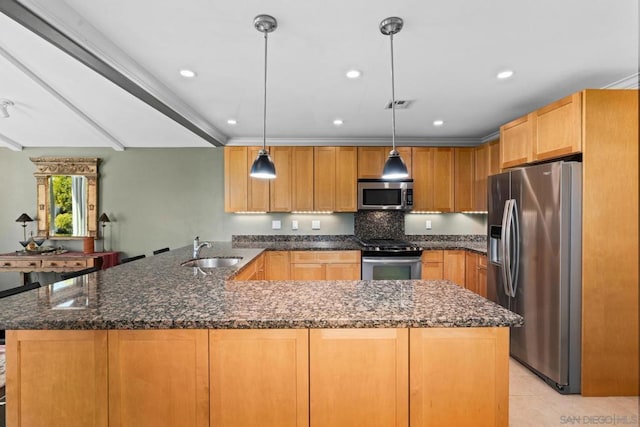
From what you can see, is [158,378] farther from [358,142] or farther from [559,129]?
[358,142]

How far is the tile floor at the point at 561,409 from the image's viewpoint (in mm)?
2068

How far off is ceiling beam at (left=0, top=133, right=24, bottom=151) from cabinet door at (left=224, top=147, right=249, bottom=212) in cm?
276

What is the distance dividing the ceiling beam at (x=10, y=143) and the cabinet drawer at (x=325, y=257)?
3.96 meters

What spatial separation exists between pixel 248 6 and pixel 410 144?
3.09 metres

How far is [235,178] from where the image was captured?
168 inches

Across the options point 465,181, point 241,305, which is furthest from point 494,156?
point 241,305

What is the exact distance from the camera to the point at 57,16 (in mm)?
1714

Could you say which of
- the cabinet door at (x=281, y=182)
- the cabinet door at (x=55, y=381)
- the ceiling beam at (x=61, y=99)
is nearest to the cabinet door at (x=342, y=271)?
the cabinet door at (x=281, y=182)

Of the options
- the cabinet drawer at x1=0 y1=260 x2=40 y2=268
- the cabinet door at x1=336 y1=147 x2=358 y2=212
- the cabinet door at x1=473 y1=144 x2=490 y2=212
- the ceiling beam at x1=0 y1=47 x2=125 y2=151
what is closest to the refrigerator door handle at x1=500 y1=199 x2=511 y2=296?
the cabinet door at x1=473 y1=144 x2=490 y2=212

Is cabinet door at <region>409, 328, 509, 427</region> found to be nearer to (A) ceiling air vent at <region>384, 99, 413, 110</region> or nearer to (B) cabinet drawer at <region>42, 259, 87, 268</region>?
(A) ceiling air vent at <region>384, 99, 413, 110</region>

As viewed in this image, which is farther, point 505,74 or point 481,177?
point 481,177

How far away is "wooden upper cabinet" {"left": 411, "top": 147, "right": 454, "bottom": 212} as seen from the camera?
4.33m

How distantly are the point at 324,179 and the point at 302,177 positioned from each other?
0.97 ft

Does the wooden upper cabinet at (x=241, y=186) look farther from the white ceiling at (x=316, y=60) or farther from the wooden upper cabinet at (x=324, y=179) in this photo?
the wooden upper cabinet at (x=324, y=179)
